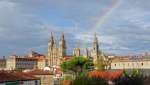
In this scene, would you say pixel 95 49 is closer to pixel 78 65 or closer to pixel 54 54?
pixel 54 54

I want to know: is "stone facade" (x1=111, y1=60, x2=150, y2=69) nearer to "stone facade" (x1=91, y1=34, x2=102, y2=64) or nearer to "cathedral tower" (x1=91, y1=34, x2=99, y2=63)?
"stone facade" (x1=91, y1=34, x2=102, y2=64)

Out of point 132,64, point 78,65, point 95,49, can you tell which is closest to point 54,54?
point 95,49

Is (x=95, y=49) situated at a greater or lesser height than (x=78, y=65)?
greater

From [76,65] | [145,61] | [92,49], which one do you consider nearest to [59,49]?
[92,49]

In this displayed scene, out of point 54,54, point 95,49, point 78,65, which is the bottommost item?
point 78,65

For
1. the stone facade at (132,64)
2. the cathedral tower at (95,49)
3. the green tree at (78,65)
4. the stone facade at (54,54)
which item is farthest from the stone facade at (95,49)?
the green tree at (78,65)

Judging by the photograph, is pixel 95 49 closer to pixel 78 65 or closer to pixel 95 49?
pixel 95 49

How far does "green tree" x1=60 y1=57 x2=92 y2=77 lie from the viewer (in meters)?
78.5

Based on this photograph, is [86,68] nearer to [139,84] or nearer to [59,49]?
[139,84]

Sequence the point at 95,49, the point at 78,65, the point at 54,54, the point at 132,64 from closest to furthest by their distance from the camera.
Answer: the point at 78,65, the point at 132,64, the point at 95,49, the point at 54,54

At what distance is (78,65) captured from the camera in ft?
262

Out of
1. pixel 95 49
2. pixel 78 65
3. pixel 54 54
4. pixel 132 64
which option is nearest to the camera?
pixel 78 65

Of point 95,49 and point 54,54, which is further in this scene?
point 54,54

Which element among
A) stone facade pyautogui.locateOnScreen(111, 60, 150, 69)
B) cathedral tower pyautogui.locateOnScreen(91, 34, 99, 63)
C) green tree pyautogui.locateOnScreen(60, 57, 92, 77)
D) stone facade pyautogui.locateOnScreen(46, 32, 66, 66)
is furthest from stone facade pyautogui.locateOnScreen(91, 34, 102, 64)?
green tree pyautogui.locateOnScreen(60, 57, 92, 77)
